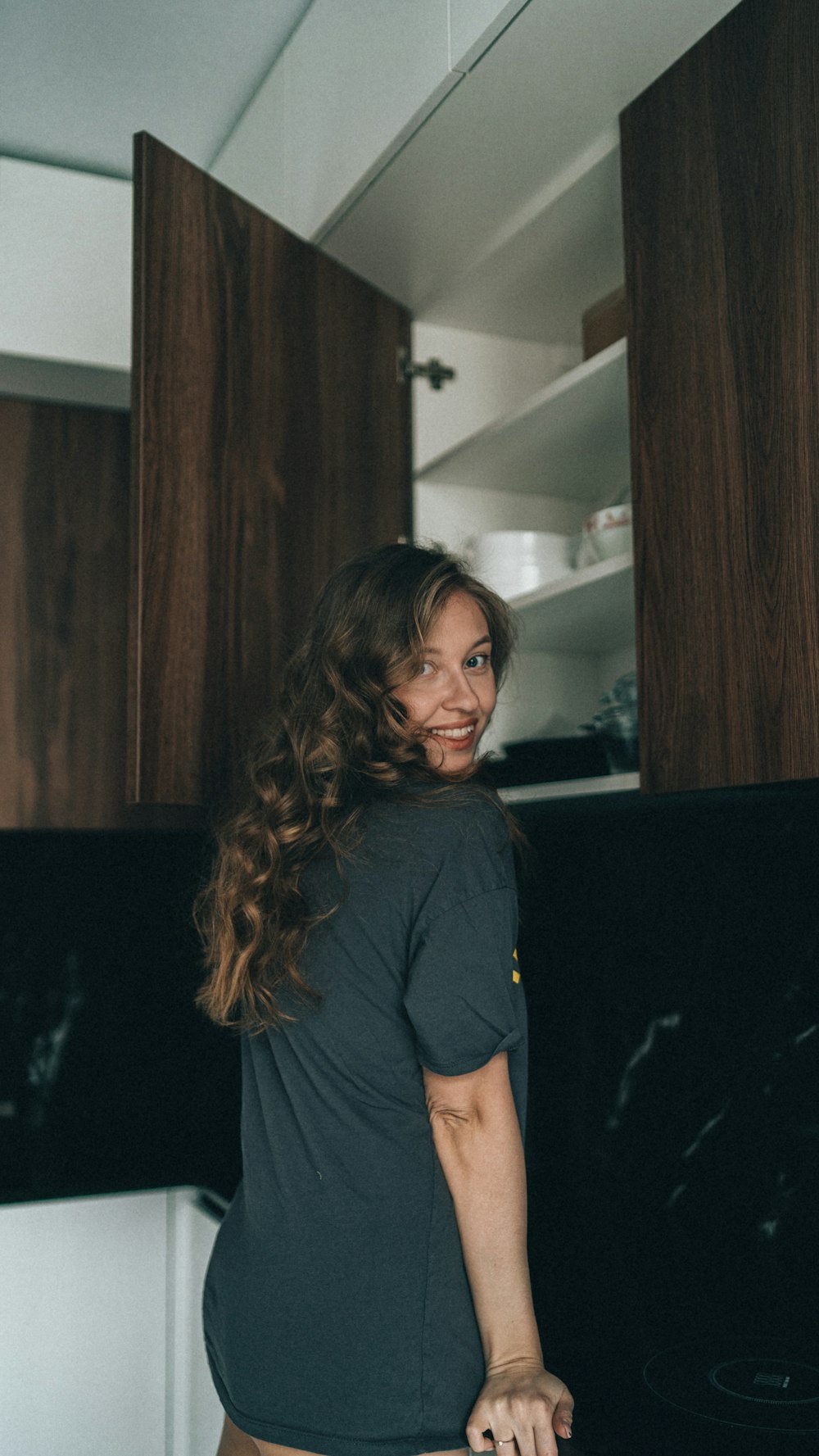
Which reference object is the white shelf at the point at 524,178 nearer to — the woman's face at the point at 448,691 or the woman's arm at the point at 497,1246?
the woman's face at the point at 448,691

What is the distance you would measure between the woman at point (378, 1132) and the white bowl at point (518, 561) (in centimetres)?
55

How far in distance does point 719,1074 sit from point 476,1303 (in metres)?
0.55

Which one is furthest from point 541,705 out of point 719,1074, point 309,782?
point 309,782

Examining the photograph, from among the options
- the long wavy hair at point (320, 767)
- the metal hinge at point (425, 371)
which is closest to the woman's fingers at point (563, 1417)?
the long wavy hair at point (320, 767)

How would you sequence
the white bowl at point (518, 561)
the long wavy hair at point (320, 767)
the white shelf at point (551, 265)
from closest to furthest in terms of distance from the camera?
the long wavy hair at point (320, 767), the white shelf at point (551, 265), the white bowl at point (518, 561)

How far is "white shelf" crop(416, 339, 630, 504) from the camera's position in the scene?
56.9 inches

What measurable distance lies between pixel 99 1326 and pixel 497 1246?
1418 millimetres

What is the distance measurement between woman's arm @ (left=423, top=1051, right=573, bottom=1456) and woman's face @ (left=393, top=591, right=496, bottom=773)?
0.31m

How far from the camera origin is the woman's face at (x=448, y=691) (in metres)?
1.16

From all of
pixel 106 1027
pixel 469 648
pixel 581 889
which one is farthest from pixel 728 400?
pixel 106 1027

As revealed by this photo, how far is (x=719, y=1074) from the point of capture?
141 cm

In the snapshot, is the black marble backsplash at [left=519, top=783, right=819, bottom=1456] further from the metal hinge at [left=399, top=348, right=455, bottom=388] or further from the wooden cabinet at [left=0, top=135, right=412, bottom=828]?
the metal hinge at [left=399, top=348, right=455, bottom=388]

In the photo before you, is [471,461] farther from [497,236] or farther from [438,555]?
[438,555]

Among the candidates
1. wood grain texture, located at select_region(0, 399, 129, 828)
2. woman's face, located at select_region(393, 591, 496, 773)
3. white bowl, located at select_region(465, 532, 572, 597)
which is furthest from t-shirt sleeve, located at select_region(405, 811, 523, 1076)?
wood grain texture, located at select_region(0, 399, 129, 828)
